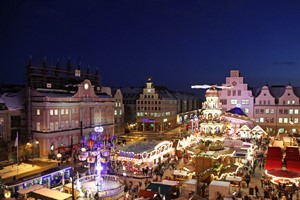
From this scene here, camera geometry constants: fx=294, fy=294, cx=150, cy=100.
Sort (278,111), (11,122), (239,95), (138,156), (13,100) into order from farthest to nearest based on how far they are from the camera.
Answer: (239,95) < (278,111) < (13,100) < (11,122) < (138,156)

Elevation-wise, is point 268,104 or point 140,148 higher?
point 268,104

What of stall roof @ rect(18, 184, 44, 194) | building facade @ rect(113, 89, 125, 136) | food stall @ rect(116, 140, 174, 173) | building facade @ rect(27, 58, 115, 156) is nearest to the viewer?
stall roof @ rect(18, 184, 44, 194)

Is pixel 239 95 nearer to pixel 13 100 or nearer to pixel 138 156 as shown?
pixel 138 156

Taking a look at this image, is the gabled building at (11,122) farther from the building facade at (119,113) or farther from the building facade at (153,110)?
the building facade at (153,110)

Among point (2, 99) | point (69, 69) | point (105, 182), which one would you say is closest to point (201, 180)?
point (105, 182)

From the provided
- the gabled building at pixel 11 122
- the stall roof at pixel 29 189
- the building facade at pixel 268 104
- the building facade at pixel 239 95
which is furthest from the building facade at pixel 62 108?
the building facade at pixel 268 104

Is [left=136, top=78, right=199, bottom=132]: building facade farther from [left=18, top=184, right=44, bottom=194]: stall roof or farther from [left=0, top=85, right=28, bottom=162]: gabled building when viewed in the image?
[left=18, top=184, right=44, bottom=194]: stall roof

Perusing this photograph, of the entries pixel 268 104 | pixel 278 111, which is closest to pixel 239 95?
pixel 268 104

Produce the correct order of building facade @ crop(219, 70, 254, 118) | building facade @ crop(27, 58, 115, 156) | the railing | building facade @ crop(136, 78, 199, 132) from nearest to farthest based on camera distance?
the railing → building facade @ crop(27, 58, 115, 156) → building facade @ crop(219, 70, 254, 118) → building facade @ crop(136, 78, 199, 132)

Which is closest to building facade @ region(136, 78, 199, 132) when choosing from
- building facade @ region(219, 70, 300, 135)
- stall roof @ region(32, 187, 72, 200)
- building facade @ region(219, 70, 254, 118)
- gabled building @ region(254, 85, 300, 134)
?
building facade @ region(219, 70, 300, 135)

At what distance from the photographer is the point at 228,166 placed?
31.6 metres

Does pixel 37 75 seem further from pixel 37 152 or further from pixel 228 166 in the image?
pixel 228 166

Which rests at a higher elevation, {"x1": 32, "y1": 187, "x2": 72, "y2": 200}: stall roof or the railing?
{"x1": 32, "y1": 187, "x2": 72, "y2": 200}: stall roof

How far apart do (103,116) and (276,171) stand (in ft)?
124
